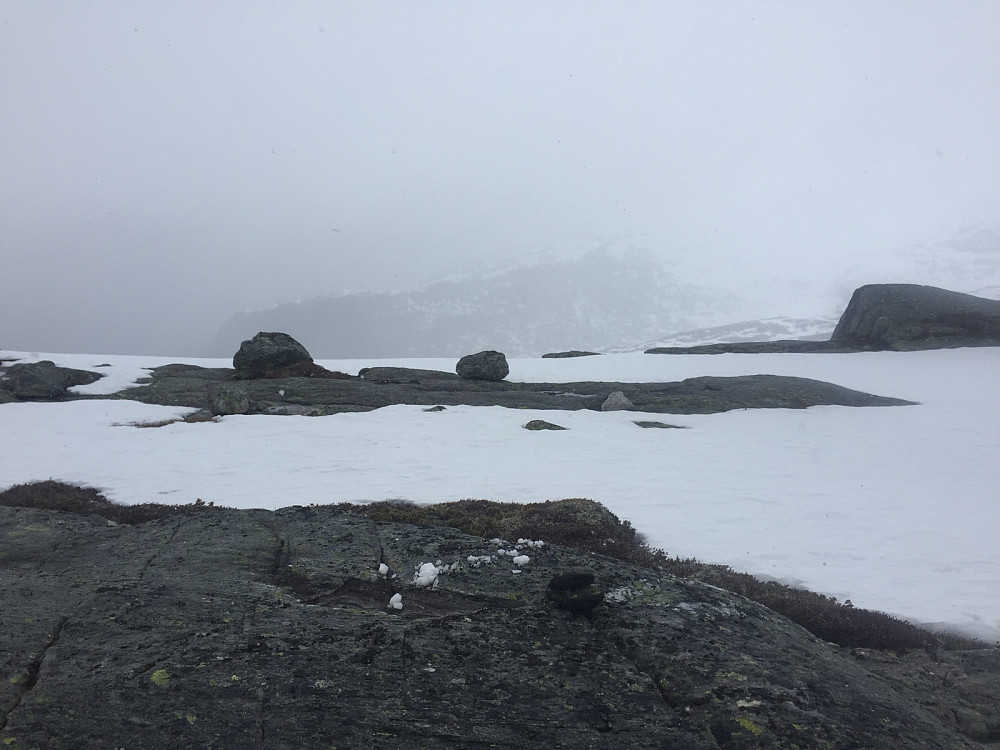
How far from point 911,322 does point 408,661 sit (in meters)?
49.1

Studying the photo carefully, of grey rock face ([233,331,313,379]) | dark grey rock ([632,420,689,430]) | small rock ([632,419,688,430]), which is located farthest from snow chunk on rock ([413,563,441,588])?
grey rock face ([233,331,313,379])

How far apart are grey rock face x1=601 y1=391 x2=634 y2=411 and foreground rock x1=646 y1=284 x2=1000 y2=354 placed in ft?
67.8

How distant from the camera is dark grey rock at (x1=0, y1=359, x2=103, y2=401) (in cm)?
2736

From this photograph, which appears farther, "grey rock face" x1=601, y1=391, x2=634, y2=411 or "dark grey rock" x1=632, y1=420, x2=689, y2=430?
"grey rock face" x1=601, y1=391, x2=634, y2=411

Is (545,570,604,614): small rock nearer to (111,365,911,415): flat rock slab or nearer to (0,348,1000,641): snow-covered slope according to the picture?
(0,348,1000,641): snow-covered slope

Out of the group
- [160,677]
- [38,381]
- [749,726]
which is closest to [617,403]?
[749,726]

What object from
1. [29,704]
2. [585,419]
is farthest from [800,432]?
[29,704]

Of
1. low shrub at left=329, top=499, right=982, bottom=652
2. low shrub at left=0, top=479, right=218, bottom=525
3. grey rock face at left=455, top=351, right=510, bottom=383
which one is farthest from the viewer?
grey rock face at left=455, top=351, right=510, bottom=383

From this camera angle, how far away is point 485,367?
34969mm

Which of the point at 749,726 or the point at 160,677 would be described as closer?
the point at 749,726

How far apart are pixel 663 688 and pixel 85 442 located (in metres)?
22.8

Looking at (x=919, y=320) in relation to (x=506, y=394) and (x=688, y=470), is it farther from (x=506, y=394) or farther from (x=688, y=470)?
(x=688, y=470)

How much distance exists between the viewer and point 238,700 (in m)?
4.31

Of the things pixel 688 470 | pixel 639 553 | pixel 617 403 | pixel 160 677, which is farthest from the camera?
pixel 617 403
